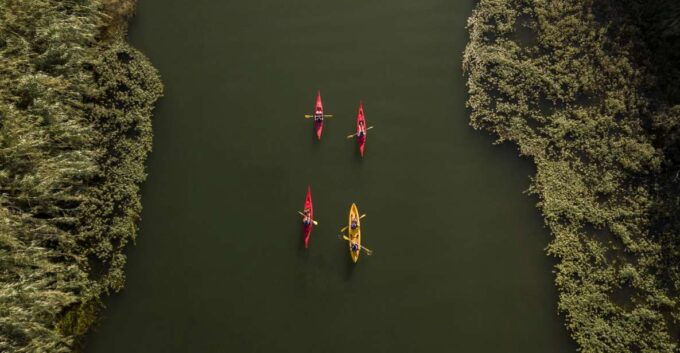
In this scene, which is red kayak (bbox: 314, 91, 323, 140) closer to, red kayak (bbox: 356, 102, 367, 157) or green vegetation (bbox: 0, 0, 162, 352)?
red kayak (bbox: 356, 102, 367, 157)

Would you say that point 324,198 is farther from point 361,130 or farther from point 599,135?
point 599,135

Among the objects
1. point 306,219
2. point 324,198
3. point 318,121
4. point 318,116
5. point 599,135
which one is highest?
point 599,135

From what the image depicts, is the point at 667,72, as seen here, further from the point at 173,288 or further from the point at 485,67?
the point at 173,288

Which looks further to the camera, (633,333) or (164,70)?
(164,70)

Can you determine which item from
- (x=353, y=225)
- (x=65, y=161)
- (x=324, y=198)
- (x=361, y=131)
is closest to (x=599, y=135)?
(x=361, y=131)

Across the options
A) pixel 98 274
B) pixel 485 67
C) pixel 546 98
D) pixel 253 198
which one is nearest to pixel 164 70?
pixel 253 198
